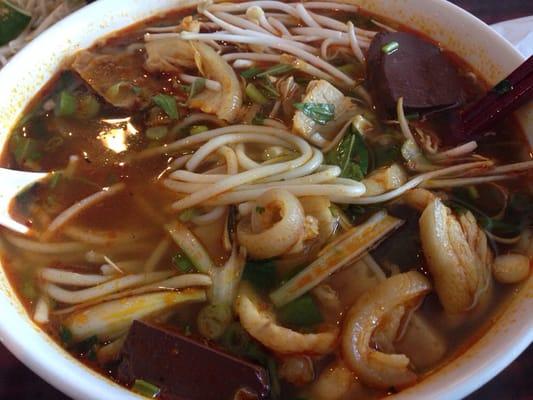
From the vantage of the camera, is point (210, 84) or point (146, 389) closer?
point (146, 389)

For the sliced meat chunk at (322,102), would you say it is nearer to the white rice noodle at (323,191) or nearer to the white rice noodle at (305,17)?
the white rice noodle at (323,191)

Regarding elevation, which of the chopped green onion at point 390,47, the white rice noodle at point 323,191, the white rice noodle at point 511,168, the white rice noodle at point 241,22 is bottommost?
the white rice noodle at point 511,168

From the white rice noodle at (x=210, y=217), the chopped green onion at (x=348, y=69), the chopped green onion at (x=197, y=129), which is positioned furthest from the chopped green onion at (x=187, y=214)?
the chopped green onion at (x=348, y=69)

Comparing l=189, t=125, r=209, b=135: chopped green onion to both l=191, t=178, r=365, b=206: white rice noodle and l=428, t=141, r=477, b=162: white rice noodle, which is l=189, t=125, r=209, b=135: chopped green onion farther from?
l=428, t=141, r=477, b=162: white rice noodle

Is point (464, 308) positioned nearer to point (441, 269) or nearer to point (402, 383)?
point (441, 269)

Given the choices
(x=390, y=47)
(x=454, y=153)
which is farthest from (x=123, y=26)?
(x=454, y=153)

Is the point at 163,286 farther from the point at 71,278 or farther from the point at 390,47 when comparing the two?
the point at 390,47

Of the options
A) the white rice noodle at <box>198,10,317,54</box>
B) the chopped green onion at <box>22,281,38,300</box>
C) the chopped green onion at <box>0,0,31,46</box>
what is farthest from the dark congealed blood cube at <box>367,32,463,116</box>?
the chopped green onion at <box>0,0,31,46</box>
